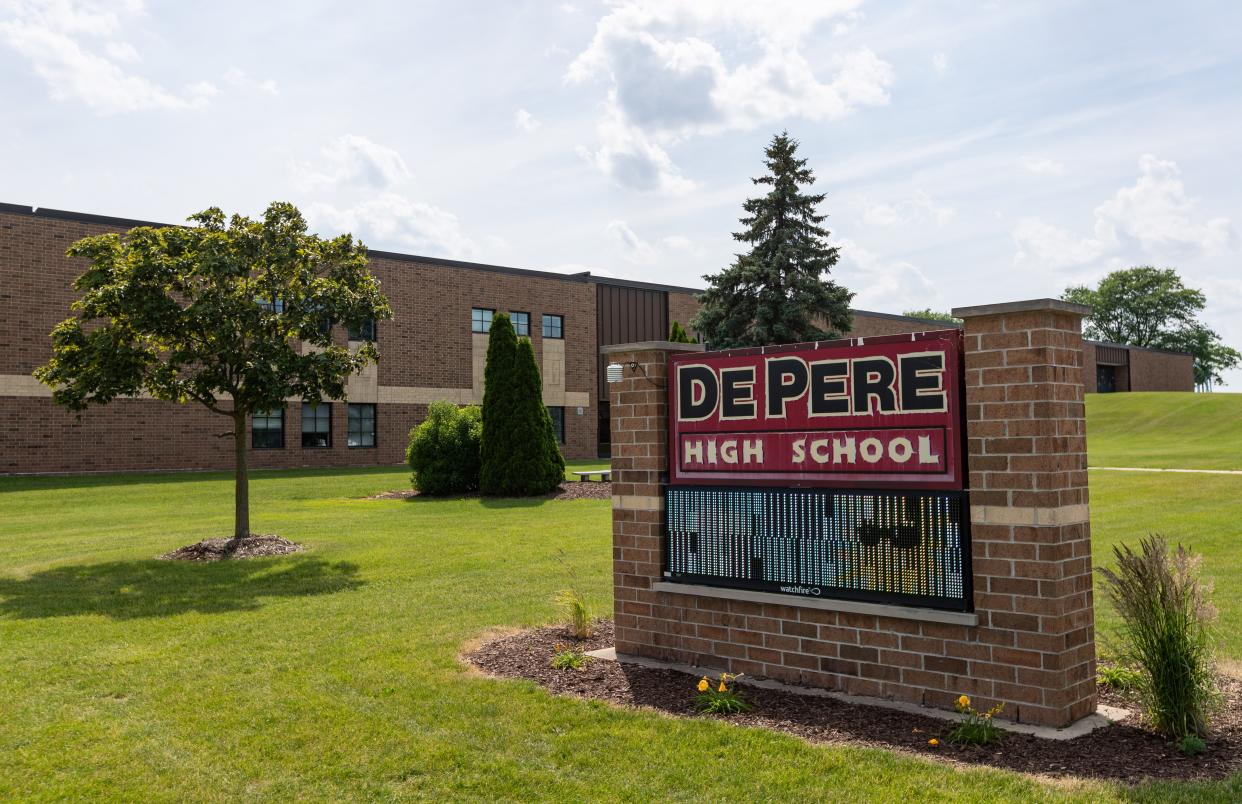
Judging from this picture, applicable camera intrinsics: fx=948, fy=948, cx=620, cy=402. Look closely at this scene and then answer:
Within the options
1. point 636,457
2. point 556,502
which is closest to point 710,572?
point 636,457

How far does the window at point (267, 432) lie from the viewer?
31.6 meters

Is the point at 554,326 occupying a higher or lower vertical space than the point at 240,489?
higher

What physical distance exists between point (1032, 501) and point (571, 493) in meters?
17.9

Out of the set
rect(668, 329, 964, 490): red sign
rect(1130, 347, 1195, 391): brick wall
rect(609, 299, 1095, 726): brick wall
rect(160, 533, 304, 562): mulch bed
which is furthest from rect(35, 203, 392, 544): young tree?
rect(1130, 347, 1195, 391): brick wall

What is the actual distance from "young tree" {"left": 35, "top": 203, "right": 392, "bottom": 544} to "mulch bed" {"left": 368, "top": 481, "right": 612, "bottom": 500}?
334 inches

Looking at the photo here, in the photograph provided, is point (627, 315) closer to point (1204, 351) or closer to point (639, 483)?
point (639, 483)

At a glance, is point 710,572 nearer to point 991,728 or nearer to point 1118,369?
point 991,728

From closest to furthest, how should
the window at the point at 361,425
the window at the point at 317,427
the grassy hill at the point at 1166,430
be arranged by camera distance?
the grassy hill at the point at 1166,430 < the window at the point at 317,427 < the window at the point at 361,425

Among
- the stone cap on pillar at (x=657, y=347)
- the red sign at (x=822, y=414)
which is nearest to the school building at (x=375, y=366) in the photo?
the stone cap on pillar at (x=657, y=347)

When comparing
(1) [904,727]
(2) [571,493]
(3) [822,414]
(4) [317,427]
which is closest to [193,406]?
(4) [317,427]

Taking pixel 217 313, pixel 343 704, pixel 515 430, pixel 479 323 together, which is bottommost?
pixel 343 704

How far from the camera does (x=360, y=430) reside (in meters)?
34.2

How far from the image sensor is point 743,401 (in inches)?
270

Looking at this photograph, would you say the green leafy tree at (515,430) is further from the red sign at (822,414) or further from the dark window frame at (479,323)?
the red sign at (822,414)
